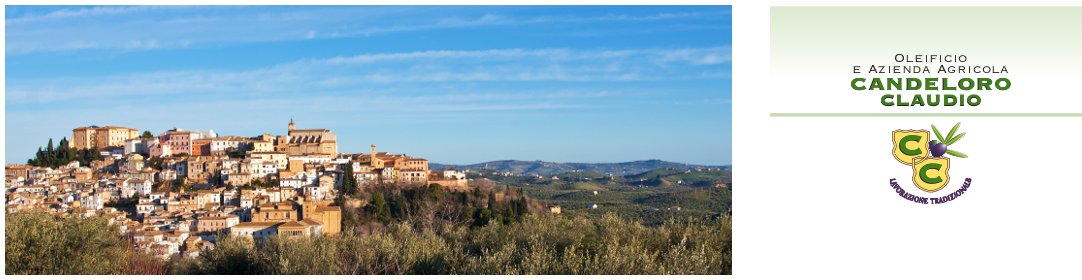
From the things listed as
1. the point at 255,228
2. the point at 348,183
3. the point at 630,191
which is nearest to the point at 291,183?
the point at 348,183

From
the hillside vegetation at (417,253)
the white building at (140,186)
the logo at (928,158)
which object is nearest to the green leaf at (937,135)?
the logo at (928,158)

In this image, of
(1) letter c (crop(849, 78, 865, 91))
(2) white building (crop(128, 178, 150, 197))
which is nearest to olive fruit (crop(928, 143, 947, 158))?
(1) letter c (crop(849, 78, 865, 91))

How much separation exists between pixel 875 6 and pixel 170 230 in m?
23.2

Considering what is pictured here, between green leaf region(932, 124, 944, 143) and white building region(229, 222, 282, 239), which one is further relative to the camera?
white building region(229, 222, 282, 239)

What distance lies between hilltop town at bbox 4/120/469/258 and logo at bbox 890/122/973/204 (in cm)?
2000

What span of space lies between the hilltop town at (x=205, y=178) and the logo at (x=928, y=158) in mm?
19997

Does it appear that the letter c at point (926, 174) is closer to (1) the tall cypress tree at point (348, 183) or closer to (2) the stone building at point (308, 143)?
(1) the tall cypress tree at point (348, 183)

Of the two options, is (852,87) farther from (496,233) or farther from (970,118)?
(496,233)

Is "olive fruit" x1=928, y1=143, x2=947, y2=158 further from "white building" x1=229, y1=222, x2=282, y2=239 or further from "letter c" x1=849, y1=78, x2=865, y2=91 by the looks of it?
"white building" x1=229, y1=222, x2=282, y2=239

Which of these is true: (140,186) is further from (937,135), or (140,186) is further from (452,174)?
(937,135)

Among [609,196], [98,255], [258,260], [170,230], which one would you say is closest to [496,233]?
[258,260]

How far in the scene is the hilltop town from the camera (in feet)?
79.3

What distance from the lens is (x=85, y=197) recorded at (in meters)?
27.1

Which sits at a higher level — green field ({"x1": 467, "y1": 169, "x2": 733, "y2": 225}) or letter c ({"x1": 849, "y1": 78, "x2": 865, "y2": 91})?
letter c ({"x1": 849, "y1": 78, "x2": 865, "y2": 91})
